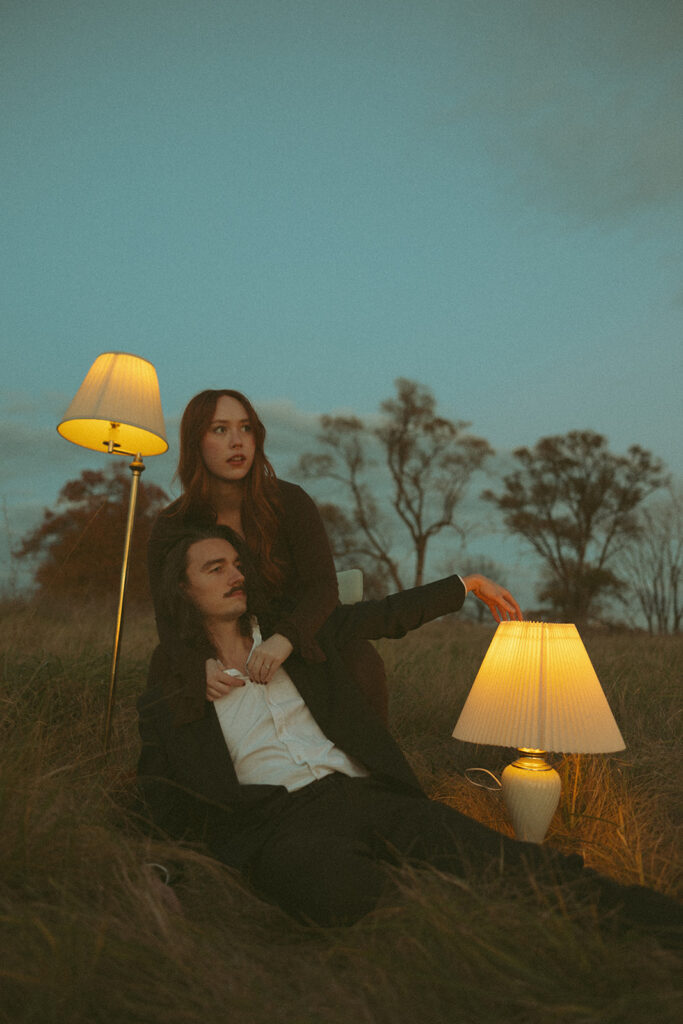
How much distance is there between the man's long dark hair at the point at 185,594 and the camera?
8.00ft

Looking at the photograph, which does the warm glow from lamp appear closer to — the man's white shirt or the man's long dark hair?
the man's white shirt

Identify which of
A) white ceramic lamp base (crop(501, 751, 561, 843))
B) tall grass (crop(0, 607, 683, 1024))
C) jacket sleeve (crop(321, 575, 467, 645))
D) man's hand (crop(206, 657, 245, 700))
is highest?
jacket sleeve (crop(321, 575, 467, 645))

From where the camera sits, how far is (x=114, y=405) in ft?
10.0

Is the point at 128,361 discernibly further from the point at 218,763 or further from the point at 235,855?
the point at 235,855

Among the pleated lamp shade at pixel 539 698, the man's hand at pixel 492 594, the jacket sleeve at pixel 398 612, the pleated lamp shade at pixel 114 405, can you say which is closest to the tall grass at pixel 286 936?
the pleated lamp shade at pixel 539 698

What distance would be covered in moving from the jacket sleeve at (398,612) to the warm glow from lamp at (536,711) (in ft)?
0.76

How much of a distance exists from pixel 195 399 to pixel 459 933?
192cm

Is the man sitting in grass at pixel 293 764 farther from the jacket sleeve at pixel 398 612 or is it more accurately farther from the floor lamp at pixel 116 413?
the floor lamp at pixel 116 413

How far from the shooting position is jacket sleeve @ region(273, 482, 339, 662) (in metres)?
2.44

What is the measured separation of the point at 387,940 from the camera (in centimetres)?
167

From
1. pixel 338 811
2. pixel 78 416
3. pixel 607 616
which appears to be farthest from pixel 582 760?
pixel 607 616

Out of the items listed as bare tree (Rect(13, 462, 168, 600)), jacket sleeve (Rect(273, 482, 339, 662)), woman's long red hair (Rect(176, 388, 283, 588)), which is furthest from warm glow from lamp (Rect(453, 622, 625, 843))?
bare tree (Rect(13, 462, 168, 600))

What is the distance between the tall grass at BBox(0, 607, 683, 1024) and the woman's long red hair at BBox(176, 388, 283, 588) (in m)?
0.93

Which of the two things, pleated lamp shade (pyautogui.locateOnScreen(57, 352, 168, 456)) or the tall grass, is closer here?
the tall grass
